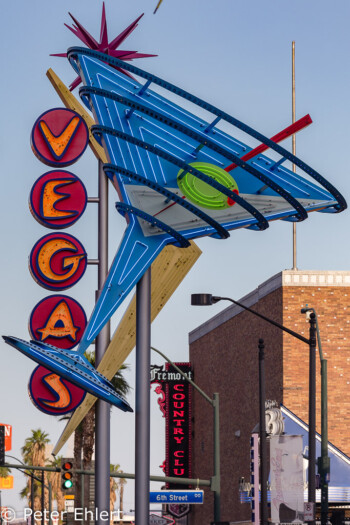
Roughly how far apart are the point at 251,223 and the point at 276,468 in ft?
27.5

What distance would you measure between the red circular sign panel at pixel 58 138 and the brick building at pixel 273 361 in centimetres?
1996

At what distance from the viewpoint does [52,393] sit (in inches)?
1156

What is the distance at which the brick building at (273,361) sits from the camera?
157 feet

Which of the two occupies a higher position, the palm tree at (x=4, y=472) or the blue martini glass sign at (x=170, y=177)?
the blue martini glass sign at (x=170, y=177)

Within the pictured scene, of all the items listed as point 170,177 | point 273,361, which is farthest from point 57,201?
point 273,361

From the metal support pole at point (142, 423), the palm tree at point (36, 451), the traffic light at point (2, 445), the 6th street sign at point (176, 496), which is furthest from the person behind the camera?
the palm tree at point (36, 451)

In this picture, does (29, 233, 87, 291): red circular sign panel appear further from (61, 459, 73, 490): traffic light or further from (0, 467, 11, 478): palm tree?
(0, 467, 11, 478): palm tree

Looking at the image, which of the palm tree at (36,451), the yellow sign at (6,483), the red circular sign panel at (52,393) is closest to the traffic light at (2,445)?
the red circular sign panel at (52,393)

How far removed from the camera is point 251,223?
80.9 ft

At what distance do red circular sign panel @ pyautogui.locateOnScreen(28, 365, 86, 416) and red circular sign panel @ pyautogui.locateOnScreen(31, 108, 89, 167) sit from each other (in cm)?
549

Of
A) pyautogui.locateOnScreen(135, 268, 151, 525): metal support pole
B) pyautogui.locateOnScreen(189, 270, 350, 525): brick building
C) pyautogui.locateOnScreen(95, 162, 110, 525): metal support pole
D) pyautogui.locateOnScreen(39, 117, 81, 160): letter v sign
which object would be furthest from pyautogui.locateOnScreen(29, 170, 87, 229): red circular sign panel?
pyautogui.locateOnScreen(189, 270, 350, 525): brick building

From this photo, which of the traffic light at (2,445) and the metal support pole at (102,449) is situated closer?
the metal support pole at (102,449)

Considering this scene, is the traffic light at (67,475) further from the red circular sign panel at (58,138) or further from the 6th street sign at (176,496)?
the red circular sign panel at (58,138)

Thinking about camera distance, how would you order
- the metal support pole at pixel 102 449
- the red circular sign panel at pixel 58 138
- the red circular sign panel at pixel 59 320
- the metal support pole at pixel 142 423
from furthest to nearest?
the red circular sign panel at pixel 58 138, the red circular sign panel at pixel 59 320, the metal support pole at pixel 102 449, the metal support pole at pixel 142 423
